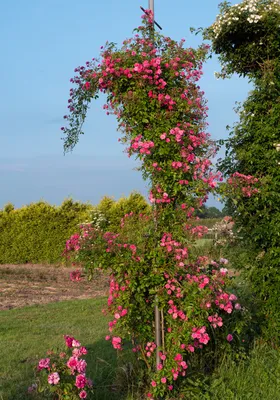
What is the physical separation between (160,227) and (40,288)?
30.3 ft

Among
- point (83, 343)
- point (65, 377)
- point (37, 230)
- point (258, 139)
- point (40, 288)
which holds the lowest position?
point (83, 343)

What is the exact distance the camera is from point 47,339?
23.8ft

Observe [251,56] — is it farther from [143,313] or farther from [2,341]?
[2,341]

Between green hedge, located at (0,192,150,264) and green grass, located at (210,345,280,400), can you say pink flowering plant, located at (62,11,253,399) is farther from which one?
green hedge, located at (0,192,150,264)

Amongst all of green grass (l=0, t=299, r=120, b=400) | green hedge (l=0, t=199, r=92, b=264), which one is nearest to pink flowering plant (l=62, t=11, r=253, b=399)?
green grass (l=0, t=299, r=120, b=400)

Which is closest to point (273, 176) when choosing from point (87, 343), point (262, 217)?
point (262, 217)

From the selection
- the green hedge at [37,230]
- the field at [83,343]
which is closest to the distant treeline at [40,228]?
the green hedge at [37,230]

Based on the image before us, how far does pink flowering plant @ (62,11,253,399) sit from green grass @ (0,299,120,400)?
2.55 ft

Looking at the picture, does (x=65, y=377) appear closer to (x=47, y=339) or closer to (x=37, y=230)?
(x=47, y=339)

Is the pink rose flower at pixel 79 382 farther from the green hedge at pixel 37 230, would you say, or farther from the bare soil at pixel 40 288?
the green hedge at pixel 37 230

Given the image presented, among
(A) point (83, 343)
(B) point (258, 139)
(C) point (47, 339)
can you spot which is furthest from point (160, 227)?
(C) point (47, 339)

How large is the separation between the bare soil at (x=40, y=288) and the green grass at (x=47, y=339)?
833 mm

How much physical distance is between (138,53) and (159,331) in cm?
253

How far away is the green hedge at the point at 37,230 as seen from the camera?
1992 centimetres
